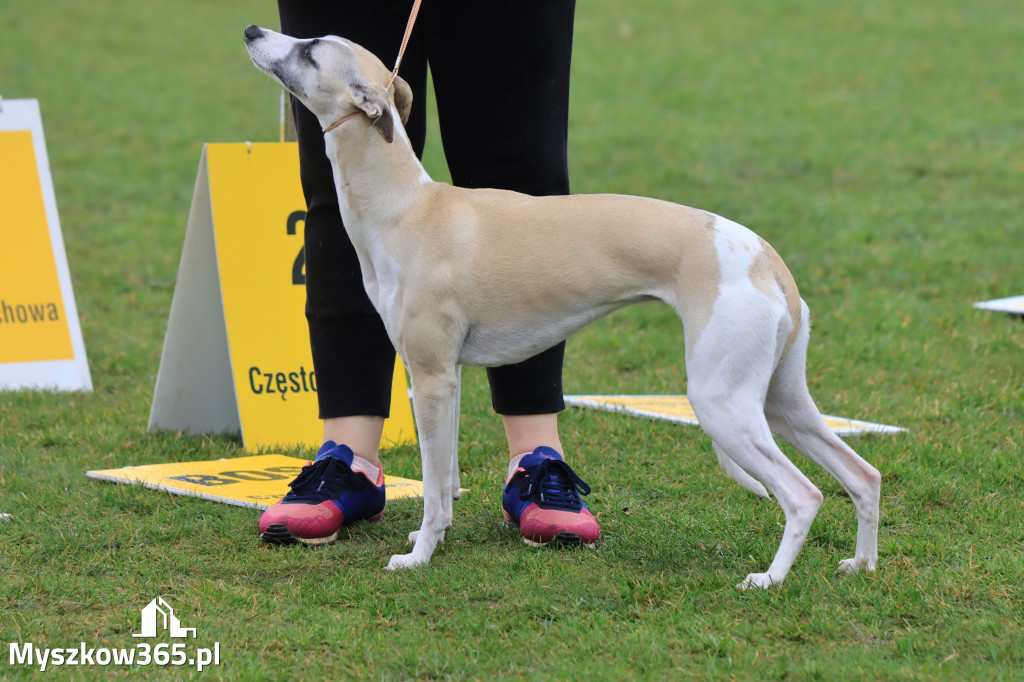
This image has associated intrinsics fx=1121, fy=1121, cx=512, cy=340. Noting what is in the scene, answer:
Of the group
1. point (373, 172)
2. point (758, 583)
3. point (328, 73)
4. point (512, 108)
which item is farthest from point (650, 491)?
point (328, 73)

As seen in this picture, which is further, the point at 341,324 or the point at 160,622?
the point at 341,324

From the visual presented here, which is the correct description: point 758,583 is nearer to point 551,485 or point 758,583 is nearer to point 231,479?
point 551,485

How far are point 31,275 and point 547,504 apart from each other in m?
3.40

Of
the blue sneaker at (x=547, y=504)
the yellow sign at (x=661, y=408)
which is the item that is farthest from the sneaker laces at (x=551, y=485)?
the yellow sign at (x=661, y=408)

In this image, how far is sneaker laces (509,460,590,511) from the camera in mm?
3279

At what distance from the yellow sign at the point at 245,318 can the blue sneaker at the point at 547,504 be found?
110 cm

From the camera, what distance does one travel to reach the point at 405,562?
304 cm

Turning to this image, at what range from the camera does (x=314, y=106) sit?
3074 millimetres

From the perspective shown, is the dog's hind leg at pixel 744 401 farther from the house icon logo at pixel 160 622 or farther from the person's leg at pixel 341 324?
the house icon logo at pixel 160 622

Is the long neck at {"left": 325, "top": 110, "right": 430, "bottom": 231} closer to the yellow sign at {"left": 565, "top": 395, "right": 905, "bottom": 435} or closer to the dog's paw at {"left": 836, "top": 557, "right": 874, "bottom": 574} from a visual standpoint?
the dog's paw at {"left": 836, "top": 557, "right": 874, "bottom": 574}

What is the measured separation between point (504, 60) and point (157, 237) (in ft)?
18.5

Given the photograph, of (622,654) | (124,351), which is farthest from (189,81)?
(622,654)

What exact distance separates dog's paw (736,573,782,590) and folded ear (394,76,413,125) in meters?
1.56

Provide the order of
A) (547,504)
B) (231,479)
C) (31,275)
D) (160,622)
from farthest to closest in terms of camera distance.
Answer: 1. (31,275)
2. (231,479)
3. (547,504)
4. (160,622)
